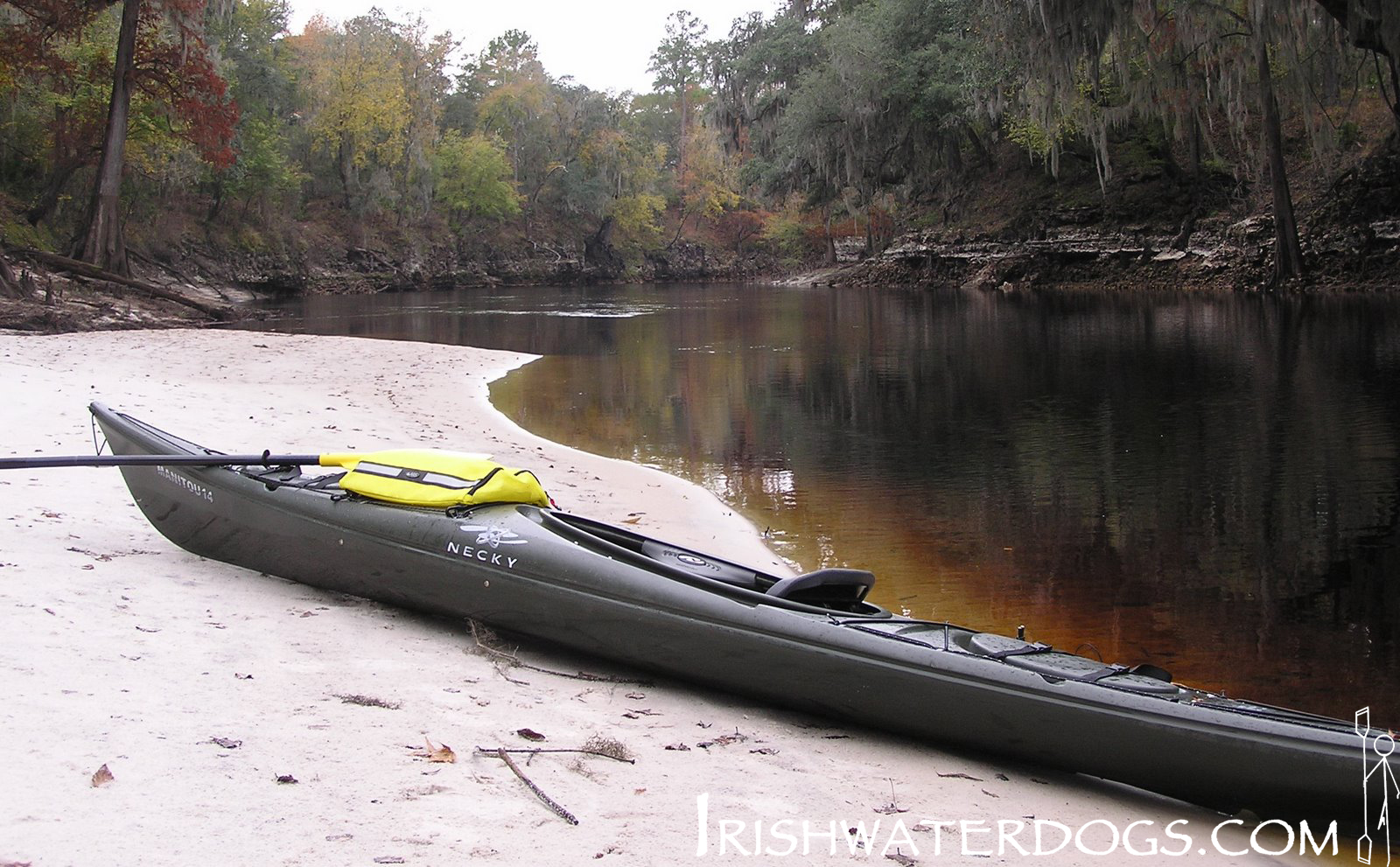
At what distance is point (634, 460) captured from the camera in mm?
9969

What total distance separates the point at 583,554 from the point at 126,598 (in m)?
1.85

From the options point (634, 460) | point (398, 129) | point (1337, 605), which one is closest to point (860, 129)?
point (398, 129)

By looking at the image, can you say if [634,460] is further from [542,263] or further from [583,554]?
[542,263]

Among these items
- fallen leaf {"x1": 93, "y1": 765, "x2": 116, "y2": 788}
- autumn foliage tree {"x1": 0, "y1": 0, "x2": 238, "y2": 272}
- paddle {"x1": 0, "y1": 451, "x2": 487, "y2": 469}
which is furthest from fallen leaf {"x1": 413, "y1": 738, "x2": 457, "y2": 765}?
autumn foliage tree {"x1": 0, "y1": 0, "x2": 238, "y2": 272}

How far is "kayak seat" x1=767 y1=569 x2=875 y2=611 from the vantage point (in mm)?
4285

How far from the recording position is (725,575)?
463 cm

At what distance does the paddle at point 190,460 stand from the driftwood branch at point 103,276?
18.8 meters

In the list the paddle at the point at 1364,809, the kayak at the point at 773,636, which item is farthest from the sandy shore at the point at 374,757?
the paddle at the point at 1364,809

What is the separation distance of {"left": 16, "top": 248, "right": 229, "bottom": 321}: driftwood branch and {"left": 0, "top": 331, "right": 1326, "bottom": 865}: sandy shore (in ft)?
59.9

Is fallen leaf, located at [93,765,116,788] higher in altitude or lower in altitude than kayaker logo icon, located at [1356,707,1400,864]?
higher

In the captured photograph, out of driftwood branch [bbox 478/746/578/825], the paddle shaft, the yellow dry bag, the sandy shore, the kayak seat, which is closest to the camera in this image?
the sandy shore

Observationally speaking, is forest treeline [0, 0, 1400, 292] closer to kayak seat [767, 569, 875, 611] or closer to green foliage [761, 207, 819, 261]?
green foliage [761, 207, 819, 261]

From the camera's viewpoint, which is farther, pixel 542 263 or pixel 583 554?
pixel 542 263

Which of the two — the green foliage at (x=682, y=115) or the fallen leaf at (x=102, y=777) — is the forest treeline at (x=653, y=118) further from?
the fallen leaf at (x=102, y=777)
